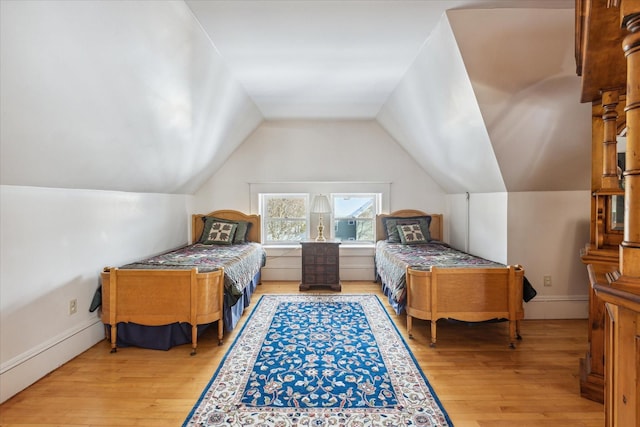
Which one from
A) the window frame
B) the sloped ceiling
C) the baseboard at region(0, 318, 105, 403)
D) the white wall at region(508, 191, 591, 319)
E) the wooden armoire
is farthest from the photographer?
the window frame

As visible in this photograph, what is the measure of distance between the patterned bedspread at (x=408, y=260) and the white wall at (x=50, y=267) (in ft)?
8.57

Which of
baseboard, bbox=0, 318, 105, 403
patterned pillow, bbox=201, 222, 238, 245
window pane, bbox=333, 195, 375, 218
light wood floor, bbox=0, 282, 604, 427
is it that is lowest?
light wood floor, bbox=0, 282, 604, 427

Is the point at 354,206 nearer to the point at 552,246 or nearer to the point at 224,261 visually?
the point at 224,261

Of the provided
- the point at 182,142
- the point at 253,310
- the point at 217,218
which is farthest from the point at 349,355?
the point at 217,218

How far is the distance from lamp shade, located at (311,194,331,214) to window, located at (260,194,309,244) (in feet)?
1.30

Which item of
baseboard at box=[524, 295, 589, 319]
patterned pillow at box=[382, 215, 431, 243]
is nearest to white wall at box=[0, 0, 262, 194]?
patterned pillow at box=[382, 215, 431, 243]

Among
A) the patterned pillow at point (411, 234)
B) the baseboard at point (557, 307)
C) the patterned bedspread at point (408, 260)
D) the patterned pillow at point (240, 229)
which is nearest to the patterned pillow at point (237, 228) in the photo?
the patterned pillow at point (240, 229)

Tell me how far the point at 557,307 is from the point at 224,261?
3.37 meters

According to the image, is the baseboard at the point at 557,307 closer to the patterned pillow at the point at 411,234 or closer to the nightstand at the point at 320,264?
the patterned pillow at the point at 411,234

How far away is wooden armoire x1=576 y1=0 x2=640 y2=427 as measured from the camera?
95 cm

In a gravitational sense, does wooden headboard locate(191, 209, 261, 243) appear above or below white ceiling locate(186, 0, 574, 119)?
below

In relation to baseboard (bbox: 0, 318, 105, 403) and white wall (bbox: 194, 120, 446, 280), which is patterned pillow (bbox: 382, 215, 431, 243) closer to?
white wall (bbox: 194, 120, 446, 280)

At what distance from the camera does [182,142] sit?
3531 millimetres

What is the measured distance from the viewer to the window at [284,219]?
17.5ft
